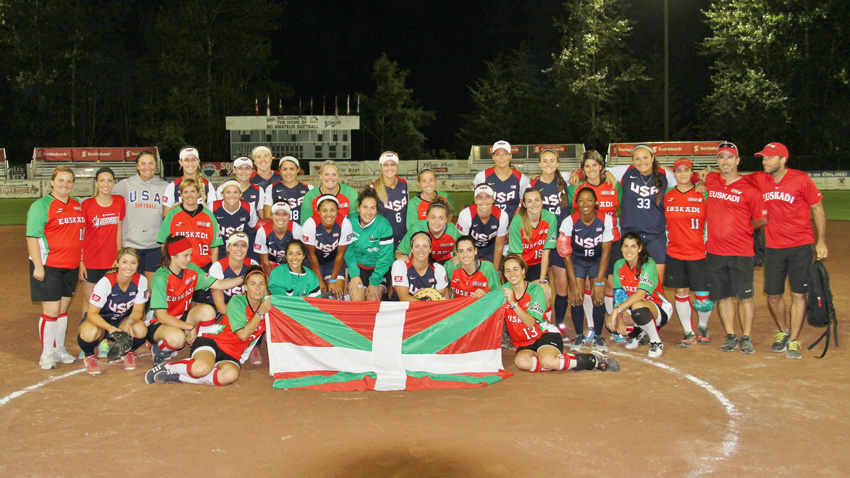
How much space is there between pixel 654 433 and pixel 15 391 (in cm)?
586

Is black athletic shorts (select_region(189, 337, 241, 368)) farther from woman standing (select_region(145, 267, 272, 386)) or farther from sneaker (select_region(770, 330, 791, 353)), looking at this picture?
sneaker (select_region(770, 330, 791, 353))

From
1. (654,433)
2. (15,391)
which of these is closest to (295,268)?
(15,391)

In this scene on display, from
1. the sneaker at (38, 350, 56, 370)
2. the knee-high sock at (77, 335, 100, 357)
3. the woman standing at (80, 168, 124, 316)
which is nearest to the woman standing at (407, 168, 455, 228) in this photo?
the woman standing at (80, 168, 124, 316)

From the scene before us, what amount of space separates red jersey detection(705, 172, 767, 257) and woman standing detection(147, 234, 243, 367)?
5.55 m

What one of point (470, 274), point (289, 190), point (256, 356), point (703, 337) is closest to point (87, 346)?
point (256, 356)

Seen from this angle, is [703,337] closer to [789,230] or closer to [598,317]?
[598,317]

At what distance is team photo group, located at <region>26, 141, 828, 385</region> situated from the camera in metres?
7.24

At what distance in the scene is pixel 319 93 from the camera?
233 feet

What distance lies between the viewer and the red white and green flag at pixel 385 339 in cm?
683

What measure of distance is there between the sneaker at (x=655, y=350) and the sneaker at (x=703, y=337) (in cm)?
78

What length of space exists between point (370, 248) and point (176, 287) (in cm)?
228

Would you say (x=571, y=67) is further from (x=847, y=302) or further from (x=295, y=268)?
(x=295, y=268)

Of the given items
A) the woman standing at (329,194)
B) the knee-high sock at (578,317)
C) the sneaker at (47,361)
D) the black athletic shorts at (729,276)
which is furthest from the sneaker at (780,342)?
the sneaker at (47,361)

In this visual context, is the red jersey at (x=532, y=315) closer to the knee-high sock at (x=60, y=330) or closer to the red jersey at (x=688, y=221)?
the red jersey at (x=688, y=221)
